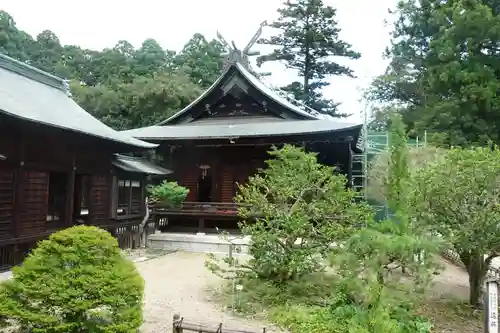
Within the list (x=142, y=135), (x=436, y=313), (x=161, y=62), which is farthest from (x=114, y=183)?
(x=161, y=62)

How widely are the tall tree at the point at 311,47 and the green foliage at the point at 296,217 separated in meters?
27.2

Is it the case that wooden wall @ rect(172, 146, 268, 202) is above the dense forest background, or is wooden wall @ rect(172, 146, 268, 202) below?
below

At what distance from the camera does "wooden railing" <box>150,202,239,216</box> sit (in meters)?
16.2

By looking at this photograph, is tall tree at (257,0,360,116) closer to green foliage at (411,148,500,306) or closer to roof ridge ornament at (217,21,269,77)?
roof ridge ornament at (217,21,269,77)

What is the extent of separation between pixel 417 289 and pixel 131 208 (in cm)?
1218

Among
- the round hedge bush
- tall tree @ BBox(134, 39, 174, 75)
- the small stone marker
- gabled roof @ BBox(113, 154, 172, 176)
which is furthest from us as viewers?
tall tree @ BBox(134, 39, 174, 75)

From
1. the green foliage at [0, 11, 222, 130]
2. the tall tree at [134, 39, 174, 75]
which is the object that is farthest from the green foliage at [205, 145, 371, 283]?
the tall tree at [134, 39, 174, 75]

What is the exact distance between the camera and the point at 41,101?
13.0m

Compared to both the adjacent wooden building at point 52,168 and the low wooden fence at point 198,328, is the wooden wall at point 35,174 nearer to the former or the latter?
the adjacent wooden building at point 52,168

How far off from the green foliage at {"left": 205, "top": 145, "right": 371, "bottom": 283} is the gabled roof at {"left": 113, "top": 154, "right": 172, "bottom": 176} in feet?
24.4

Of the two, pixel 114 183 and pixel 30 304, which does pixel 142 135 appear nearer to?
pixel 114 183

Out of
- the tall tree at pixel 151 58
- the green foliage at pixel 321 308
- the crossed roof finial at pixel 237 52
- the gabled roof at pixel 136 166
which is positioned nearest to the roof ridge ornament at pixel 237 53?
the crossed roof finial at pixel 237 52

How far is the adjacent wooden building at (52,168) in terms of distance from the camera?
10195mm

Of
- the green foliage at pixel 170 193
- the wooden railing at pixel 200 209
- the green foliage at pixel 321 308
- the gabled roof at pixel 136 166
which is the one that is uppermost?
the gabled roof at pixel 136 166
